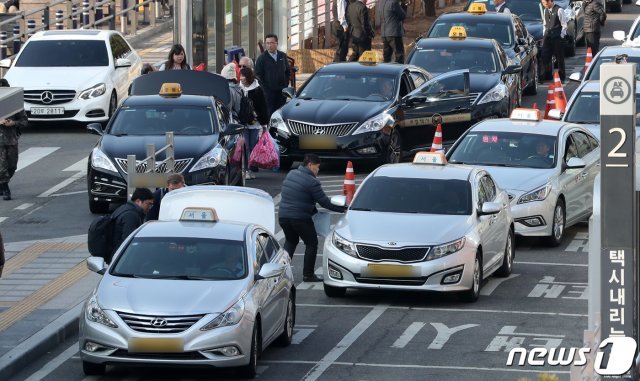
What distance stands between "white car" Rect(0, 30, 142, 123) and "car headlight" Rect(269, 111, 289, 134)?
4.02 meters

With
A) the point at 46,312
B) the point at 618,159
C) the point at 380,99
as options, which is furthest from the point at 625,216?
the point at 380,99

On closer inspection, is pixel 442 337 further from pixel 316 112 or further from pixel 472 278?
pixel 316 112

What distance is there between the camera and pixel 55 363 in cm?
1717

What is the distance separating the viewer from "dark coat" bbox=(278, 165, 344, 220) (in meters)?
20.4

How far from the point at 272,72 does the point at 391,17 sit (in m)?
6.18

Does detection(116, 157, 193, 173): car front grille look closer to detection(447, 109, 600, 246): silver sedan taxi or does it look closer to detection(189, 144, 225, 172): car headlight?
detection(189, 144, 225, 172): car headlight

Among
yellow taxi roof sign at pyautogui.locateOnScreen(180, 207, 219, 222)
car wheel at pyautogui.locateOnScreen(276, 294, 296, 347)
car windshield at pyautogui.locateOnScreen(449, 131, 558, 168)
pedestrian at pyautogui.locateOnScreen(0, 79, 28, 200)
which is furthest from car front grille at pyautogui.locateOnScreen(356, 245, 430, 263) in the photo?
pedestrian at pyautogui.locateOnScreen(0, 79, 28, 200)

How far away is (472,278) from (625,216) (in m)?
5.97

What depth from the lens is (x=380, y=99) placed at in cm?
2866

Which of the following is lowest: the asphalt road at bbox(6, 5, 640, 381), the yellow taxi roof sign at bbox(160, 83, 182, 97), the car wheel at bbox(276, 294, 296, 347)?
the asphalt road at bbox(6, 5, 640, 381)

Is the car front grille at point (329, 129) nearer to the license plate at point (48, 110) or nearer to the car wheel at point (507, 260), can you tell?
the license plate at point (48, 110)

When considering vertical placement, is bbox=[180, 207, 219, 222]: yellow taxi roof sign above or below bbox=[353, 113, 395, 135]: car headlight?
above

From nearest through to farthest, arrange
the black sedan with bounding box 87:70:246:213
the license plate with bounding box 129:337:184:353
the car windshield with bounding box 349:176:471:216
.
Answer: the license plate with bounding box 129:337:184:353
the car windshield with bounding box 349:176:471:216
the black sedan with bounding box 87:70:246:213

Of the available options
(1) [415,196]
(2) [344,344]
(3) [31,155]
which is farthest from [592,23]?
(2) [344,344]
